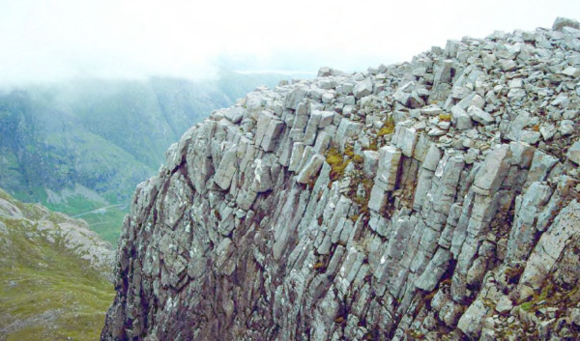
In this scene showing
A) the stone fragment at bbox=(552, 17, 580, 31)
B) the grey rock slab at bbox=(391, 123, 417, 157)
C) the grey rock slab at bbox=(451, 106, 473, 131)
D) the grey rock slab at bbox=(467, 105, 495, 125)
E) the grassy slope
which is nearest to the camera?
the grey rock slab at bbox=(467, 105, 495, 125)

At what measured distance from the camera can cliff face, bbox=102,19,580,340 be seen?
87.5 feet

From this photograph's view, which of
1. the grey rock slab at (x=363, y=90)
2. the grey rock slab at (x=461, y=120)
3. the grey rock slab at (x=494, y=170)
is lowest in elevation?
the grey rock slab at (x=494, y=170)

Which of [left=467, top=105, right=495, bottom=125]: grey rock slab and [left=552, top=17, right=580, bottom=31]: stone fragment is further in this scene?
[left=552, top=17, right=580, bottom=31]: stone fragment

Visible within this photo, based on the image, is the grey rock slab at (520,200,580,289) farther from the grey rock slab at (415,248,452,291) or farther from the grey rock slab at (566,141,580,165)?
the grey rock slab at (415,248,452,291)

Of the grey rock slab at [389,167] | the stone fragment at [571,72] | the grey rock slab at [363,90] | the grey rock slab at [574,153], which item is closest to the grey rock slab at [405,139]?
the grey rock slab at [389,167]

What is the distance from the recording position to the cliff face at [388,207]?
87.5 feet

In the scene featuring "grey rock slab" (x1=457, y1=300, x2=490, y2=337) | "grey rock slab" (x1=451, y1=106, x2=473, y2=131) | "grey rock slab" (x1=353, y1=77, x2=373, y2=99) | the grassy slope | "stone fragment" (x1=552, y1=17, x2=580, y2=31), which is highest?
"stone fragment" (x1=552, y1=17, x2=580, y2=31)

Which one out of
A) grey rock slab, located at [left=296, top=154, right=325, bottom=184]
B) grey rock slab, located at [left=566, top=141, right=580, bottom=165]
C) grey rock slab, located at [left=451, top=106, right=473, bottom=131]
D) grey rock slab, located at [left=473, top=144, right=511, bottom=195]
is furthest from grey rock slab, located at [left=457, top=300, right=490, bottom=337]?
grey rock slab, located at [left=296, top=154, right=325, bottom=184]

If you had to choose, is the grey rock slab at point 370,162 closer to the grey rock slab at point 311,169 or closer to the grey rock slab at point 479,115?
the grey rock slab at point 311,169

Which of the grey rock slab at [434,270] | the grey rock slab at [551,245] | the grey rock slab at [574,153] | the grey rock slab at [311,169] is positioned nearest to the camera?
the grey rock slab at [551,245]

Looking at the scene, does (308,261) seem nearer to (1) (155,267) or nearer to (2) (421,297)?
(2) (421,297)

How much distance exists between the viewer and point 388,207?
3669cm

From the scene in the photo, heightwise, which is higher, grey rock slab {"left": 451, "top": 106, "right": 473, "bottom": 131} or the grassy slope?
grey rock slab {"left": 451, "top": 106, "right": 473, "bottom": 131}

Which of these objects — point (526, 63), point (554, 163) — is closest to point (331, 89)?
point (526, 63)
